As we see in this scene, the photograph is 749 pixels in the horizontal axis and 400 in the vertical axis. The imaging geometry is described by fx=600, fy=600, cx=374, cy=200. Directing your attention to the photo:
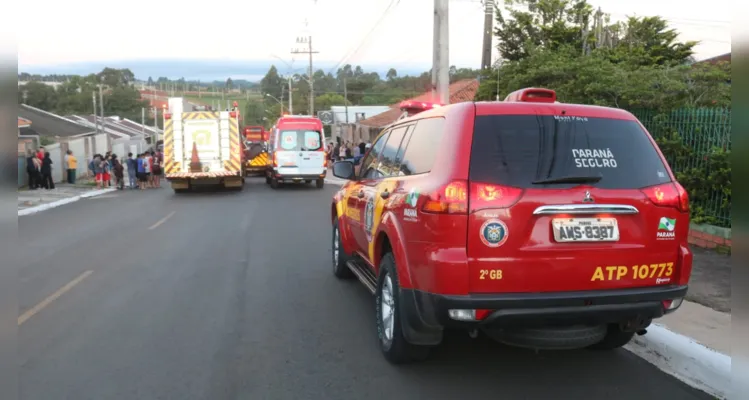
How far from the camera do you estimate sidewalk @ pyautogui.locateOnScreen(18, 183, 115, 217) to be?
59.6ft

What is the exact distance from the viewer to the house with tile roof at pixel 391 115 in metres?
37.0

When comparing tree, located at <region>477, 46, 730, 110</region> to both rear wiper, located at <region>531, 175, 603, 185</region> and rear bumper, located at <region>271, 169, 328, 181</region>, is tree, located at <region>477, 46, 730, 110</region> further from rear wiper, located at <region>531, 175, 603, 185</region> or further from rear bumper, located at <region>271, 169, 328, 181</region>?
rear bumper, located at <region>271, 169, 328, 181</region>

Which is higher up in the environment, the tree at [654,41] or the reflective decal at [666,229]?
the tree at [654,41]

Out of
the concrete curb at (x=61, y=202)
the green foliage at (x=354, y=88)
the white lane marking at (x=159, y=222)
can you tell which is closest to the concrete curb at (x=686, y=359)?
the white lane marking at (x=159, y=222)

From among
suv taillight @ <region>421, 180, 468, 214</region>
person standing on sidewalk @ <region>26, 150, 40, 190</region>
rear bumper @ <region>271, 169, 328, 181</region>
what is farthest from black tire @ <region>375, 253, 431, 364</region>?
person standing on sidewalk @ <region>26, 150, 40, 190</region>

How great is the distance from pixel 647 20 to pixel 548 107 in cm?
1879

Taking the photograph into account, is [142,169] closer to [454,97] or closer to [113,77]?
[454,97]

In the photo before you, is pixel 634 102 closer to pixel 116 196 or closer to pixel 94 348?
pixel 94 348

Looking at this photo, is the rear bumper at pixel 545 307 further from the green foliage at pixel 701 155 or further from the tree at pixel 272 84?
the tree at pixel 272 84

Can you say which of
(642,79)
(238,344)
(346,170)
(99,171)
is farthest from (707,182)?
(99,171)

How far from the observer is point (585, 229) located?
3947 mm

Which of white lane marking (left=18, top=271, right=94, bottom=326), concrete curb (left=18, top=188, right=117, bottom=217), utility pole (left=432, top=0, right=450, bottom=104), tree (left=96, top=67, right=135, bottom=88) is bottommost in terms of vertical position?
concrete curb (left=18, top=188, right=117, bottom=217)

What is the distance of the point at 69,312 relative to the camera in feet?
20.4

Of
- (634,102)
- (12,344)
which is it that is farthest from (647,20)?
(12,344)
